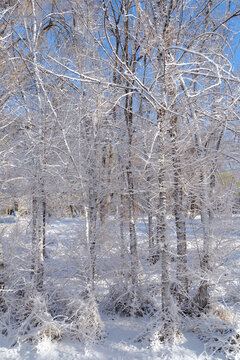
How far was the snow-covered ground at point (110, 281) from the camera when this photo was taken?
14.6 feet

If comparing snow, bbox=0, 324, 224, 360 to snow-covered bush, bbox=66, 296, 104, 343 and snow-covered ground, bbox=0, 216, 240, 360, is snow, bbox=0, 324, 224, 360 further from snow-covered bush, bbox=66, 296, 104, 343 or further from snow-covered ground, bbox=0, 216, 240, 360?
snow-covered bush, bbox=66, 296, 104, 343

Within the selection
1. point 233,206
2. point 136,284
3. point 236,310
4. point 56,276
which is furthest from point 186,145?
point 56,276

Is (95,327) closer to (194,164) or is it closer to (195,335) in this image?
(195,335)

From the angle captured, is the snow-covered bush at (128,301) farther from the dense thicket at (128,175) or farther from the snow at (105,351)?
the snow at (105,351)

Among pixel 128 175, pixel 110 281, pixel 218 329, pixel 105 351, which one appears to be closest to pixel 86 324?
pixel 105 351

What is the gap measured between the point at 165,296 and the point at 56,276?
2709 mm

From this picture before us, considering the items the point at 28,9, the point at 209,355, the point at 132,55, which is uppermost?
the point at 28,9

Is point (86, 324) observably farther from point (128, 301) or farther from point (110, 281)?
point (110, 281)

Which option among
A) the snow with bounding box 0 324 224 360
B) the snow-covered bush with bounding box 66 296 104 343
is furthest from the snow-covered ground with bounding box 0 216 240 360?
the snow-covered bush with bounding box 66 296 104 343

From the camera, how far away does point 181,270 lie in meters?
5.40

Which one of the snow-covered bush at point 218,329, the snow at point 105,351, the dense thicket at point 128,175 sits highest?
the dense thicket at point 128,175

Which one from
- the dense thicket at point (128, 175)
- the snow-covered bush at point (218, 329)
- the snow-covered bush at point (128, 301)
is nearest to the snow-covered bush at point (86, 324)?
the dense thicket at point (128, 175)

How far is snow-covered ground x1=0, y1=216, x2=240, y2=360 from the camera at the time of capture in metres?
4.45

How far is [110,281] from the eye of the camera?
6137 mm
